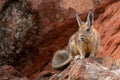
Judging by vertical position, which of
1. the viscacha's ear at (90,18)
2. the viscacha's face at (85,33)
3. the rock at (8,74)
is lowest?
the rock at (8,74)

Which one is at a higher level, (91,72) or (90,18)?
(90,18)

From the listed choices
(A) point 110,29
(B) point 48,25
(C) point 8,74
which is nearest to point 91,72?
(C) point 8,74

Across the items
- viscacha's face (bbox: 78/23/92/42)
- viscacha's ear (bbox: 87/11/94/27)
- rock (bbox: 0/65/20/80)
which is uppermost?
viscacha's ear (bbox: 87/11/94/27)

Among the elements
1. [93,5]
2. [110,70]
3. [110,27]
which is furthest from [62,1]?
[110,70]

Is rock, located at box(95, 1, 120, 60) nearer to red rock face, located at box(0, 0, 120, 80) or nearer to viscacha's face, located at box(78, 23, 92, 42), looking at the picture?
red rock face, located at box(0, 0, 120, 80)

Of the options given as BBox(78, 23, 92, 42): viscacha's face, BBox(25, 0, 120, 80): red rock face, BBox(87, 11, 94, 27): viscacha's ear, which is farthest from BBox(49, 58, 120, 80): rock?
BBox(25, 0, 120, 80): red rock face

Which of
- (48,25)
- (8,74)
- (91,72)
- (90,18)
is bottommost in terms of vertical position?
(8,74)

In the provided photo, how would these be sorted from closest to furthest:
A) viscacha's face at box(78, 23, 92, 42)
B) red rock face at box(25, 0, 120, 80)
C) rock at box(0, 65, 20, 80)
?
viscacha's face at box(78, 23, 92, 42) < rock at box(0, 65, 20, 80) < red rock face at box(25, 0, 120, 80)

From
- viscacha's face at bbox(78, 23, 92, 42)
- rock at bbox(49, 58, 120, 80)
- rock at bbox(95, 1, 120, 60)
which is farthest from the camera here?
rock at bbox(95, 1, 120, 60)

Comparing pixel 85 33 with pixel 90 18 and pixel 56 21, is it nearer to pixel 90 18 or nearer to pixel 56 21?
pixel 90 18

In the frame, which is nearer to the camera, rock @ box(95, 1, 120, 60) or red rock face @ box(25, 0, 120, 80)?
rock @ box(95, 1, 120, 60)

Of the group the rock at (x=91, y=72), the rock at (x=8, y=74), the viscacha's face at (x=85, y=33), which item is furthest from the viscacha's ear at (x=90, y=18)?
the rock at (x=8, y=74)

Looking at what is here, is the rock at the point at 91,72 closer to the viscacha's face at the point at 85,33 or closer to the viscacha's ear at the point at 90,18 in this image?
the viscacha's face at the point at 85,33

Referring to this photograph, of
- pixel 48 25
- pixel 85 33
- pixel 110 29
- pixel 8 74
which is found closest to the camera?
pixel 85 33
